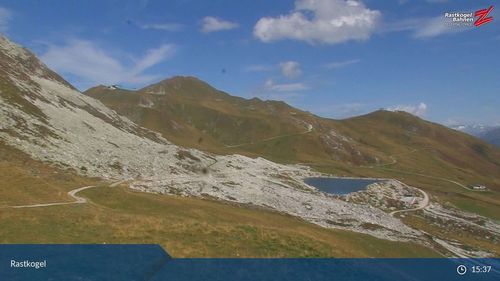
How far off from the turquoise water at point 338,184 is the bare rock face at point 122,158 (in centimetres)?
1376

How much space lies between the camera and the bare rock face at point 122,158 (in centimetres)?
8900

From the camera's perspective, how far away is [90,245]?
41.2 metres

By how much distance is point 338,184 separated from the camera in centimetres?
17425

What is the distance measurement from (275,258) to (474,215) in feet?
357

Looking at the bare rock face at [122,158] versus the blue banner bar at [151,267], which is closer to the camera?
the blue banner bar at [151,267]

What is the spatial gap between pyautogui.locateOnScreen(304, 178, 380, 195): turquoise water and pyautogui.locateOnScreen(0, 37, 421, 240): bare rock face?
13763 millimetres

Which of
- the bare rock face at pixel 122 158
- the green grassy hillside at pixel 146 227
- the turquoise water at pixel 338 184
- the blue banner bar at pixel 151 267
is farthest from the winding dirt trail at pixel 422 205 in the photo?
the blue banner bar at pixel 151 267

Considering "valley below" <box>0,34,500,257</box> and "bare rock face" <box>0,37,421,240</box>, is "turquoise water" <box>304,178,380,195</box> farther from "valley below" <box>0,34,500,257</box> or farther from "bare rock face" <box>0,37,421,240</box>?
"bare rock face" <box>0,37,421,240</box>

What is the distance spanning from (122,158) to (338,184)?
94.8 metres

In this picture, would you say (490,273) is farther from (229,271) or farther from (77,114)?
(77,114)

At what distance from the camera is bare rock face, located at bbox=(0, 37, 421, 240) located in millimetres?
89000

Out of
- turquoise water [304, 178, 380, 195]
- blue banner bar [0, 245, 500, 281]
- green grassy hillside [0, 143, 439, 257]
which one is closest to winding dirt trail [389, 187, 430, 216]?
turquoise water [304, 178, 380, 195]

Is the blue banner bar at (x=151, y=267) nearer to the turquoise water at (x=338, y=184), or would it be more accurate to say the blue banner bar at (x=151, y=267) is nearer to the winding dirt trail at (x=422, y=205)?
the winding dirt trail at (x=422, y=205)

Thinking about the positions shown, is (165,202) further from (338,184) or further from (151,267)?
(338,184)
